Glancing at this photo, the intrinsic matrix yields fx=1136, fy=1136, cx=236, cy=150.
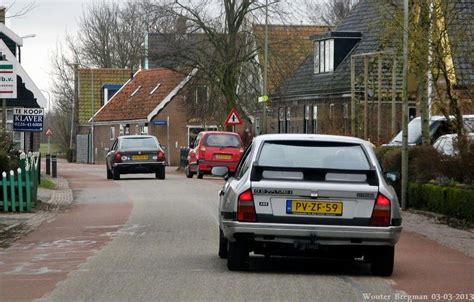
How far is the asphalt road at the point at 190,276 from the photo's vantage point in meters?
10.9

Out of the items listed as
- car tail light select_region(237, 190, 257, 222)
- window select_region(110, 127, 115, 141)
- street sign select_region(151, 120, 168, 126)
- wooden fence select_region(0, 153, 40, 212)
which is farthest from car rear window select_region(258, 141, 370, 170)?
window select_region(110, 127, 115, 141)

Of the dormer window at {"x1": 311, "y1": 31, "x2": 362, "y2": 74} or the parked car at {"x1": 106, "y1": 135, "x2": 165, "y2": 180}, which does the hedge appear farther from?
the dormer window at {"x1": 311, "y1": 31, "x2": 362, "y2": 74}

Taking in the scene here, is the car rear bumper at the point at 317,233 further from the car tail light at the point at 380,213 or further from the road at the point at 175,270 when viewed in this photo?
the road at the point at 175,270

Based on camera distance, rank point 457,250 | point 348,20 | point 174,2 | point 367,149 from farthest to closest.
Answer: point 348,20 → point 174,2 → point 457,250 → point 367,149

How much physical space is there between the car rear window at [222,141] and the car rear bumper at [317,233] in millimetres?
30108

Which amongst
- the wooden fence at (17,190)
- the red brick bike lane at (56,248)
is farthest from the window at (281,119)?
the wooden fence at (17,190)

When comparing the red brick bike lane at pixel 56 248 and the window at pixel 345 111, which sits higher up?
the window at pixel 345 111

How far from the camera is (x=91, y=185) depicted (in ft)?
125

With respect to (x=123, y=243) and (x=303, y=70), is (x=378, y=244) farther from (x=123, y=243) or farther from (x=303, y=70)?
(x=303, y=70)

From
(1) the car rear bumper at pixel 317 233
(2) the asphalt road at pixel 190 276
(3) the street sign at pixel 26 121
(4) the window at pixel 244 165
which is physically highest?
(3) the street sign at pixel 26 121

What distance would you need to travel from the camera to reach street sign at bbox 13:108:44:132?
112ft

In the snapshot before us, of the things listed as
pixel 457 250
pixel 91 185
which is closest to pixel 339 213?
pixel 457 250

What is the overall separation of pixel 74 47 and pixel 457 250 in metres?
86.3

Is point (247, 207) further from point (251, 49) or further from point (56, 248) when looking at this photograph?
point (251, 49)
